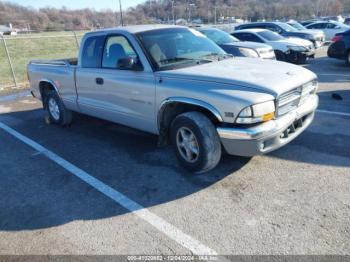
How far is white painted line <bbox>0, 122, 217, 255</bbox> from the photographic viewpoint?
2.88 metres

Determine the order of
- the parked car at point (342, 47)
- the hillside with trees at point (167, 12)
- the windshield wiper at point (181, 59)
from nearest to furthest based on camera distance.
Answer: the windshield wiper at point (181, 59) → the parked car at point (342, 47) → the hillside with trees at point (167, 12)

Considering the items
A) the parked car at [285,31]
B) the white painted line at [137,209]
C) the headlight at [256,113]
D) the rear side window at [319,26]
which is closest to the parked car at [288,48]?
the parked car at [285,31]

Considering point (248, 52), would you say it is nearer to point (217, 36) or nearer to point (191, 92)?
point (217, 36)

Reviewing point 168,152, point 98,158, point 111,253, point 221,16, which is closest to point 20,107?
point 98,158

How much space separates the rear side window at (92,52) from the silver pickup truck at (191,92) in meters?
0.02

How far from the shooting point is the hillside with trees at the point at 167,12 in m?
34.7

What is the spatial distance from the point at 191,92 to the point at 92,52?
235 cm

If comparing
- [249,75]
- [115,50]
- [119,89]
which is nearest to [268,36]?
[115,50]

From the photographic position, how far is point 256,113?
11.3 ft

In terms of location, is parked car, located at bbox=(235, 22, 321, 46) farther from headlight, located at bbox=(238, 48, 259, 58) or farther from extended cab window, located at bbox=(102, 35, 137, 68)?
extended cab window, located at bbox=(102, 35, 137, 68)

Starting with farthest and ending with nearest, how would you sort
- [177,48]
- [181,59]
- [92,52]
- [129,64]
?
Answer: [92,52] → [177,48] → [181,59] → [129,64]

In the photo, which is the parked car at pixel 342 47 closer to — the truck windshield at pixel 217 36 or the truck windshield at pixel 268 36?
the truck windshield at pixel 268 36

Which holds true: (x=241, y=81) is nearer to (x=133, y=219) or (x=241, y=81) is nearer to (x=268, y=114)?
(x=268, y=114)

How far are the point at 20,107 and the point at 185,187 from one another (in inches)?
261
